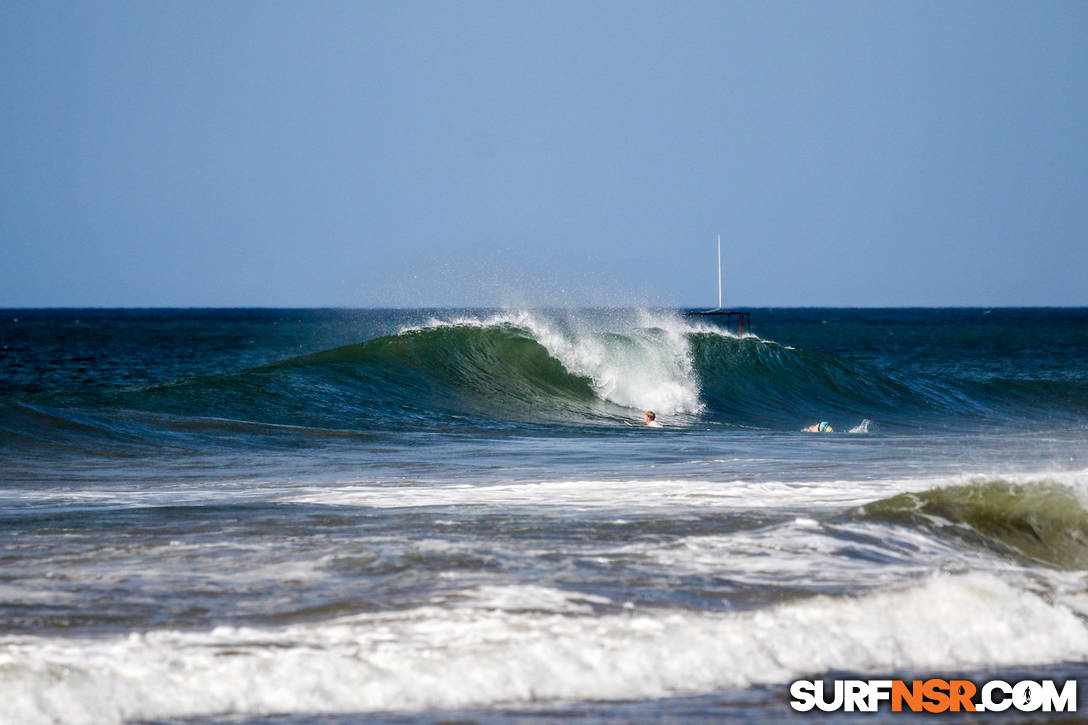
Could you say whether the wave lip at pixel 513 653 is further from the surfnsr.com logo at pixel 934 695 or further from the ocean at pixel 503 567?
the surfnsr.com logo at pixel 934 695

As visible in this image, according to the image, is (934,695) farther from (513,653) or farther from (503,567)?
(503,567)

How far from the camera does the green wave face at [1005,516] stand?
7.46 metres

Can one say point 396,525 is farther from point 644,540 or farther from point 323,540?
point 644,540

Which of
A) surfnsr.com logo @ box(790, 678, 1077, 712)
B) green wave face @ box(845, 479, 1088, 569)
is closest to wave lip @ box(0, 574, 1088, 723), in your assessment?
surfnsr.com logo @ box(790, 678, 1077, 712)

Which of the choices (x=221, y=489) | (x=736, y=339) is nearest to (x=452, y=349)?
(x=736, y=339)

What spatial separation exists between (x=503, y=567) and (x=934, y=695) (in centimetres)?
252

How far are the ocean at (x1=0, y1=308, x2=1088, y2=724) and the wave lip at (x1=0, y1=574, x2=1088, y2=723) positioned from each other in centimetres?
1

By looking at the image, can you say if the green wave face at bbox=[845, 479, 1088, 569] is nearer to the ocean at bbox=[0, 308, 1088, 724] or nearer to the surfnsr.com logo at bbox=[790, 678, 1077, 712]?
the ocean at bbox=[0, 308, 1088, 724]

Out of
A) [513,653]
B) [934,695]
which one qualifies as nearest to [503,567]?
[513,653]

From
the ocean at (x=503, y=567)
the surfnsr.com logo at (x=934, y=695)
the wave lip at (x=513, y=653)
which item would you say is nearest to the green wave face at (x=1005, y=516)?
the ocean at (x=503, y=567)

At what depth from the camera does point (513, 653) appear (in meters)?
4.99

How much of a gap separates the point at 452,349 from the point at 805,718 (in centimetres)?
1964

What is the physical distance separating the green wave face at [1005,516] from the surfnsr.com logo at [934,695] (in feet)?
8.21

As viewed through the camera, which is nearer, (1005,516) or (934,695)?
(934,695)
